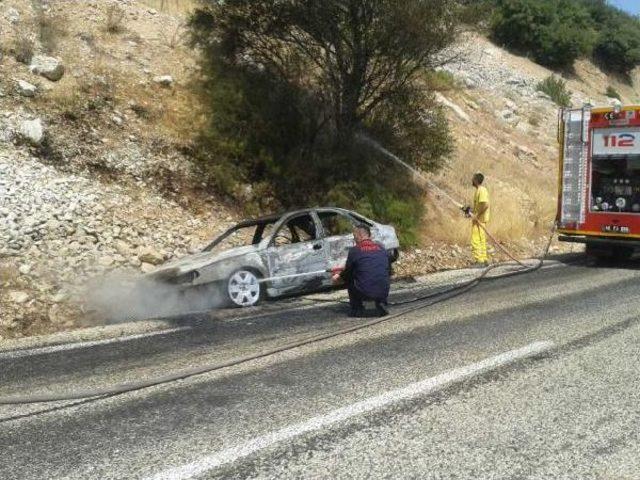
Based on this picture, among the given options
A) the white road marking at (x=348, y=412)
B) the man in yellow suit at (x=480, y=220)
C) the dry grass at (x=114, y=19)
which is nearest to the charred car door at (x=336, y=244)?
the man in yellow suit at (x=480, y=220)

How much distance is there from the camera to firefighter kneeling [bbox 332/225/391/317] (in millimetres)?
8125

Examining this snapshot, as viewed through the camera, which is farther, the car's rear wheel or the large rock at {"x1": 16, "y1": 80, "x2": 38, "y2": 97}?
the large rock at {"x1": 16, "y1": 80, "x2": 38, "y2": 97}

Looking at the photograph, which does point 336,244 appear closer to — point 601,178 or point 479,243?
point 479,243

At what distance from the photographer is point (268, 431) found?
14.6ft

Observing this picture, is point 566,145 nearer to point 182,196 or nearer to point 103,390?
point 182,196

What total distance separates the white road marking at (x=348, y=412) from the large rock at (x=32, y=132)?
30.9 ft

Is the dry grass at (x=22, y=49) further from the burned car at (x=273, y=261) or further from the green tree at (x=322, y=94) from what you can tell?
the burned car at (x=273, y=261)

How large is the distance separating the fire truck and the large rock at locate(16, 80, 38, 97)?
10559 millimetres

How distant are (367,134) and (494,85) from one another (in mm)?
20010

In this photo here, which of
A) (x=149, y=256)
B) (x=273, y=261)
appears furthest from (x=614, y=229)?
(x=149, y=256)

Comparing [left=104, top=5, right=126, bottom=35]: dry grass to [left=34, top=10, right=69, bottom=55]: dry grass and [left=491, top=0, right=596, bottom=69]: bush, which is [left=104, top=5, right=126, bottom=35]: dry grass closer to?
[left=34, top=10, right=69, bottom=55]: dry grass

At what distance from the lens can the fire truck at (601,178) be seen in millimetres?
13281

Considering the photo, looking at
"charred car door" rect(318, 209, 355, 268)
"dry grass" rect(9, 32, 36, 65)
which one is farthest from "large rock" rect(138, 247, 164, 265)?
"dry grass" rect(9, 32, 36, 65)

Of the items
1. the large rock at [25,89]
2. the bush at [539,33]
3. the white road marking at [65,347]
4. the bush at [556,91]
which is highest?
the bush at [539,33]
